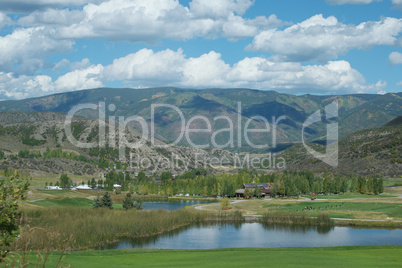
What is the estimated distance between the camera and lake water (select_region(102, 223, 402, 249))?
2258 inches

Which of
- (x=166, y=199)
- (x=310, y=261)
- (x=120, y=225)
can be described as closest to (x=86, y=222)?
(x=120, y=225)

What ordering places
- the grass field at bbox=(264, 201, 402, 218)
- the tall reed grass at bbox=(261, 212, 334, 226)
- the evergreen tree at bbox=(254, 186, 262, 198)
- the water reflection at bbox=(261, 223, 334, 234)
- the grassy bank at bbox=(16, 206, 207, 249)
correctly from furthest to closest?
1. the evergreen tree at bbox=(254, 186, 262, 198)
2. the grass field at bbox=(264, 201, 402, 218)
3. the tall reed grass at bbox=(261, 212, 334, 226)
4. the water reflection at bbox=(261, 223, 334, 234)
5. the grassy bank at bbox=(16, 206, 207, 249)

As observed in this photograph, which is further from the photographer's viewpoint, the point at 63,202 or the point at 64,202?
the point at 64,202

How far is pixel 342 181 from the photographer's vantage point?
452 feet

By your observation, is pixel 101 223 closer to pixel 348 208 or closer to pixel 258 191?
pixel 348 208

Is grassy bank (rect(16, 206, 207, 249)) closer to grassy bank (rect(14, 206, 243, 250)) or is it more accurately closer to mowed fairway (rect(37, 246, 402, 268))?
grassy bank (rect(14, 206, 243, 250))

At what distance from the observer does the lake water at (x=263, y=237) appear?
188 ft

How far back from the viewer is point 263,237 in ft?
213

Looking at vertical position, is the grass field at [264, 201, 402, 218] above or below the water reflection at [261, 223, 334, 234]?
above

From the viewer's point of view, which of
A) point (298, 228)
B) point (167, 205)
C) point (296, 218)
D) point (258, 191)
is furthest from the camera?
point (258, 191)

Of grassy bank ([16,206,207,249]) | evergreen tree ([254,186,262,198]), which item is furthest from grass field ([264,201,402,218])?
grassy bank ([16,206,207,249])

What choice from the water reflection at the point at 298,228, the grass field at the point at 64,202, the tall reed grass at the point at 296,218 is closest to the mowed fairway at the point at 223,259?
the water reflection at the point at 298,228

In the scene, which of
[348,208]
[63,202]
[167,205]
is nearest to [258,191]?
[167,205]

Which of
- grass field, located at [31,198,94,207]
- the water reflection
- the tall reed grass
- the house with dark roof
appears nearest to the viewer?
the water reflection
